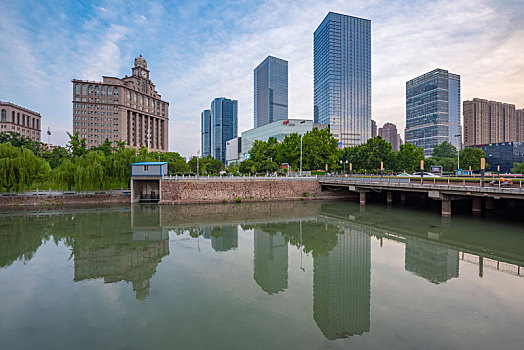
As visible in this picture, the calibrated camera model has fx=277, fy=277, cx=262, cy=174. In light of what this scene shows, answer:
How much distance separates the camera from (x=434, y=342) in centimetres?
657

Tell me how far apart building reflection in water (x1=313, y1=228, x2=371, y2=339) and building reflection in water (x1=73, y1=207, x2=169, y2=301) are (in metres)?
5.88

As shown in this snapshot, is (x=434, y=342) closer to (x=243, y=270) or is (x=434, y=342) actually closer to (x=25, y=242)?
(x=243, y=270)

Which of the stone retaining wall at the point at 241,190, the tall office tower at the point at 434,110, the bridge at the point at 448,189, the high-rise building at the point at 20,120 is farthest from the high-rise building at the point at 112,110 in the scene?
the tall office tower at the point at 434,110

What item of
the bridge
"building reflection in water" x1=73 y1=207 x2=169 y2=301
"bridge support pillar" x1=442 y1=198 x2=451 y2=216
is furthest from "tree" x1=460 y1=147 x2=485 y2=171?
"building reflection in water" x1=73 y1=207 x2=169 y2=301

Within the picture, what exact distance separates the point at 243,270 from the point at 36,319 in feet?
22.8

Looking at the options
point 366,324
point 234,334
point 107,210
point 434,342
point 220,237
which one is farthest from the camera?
point 107,210

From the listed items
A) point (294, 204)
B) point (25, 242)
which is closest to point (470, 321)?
point (25, 242)

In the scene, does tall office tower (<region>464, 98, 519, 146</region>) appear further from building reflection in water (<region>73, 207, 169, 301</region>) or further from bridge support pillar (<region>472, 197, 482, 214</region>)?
building reflection in water (<region>73, 207, 169, 301</region>)

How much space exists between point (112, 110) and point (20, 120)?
48.1m

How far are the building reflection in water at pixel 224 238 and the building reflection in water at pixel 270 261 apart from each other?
1.41 m

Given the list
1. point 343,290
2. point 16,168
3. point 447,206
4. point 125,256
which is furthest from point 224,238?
point 16,168

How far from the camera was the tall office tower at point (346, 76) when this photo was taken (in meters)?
117

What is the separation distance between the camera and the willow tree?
27505 millimetres

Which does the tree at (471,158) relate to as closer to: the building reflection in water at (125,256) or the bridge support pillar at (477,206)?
the bridge support pillar at (477,206)
